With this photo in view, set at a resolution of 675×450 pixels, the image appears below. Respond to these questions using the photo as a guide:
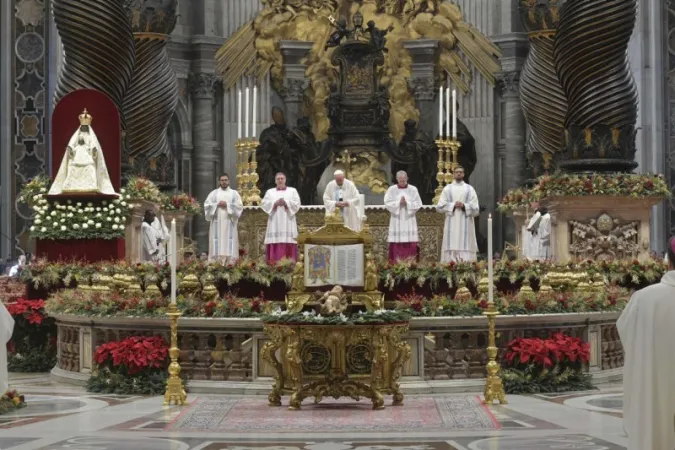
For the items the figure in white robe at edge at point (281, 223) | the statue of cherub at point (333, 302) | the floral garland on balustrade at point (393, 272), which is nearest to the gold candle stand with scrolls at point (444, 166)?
the figure in white robe at edge at point (281, 223)

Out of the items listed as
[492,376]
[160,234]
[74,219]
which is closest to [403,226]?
[160,234]

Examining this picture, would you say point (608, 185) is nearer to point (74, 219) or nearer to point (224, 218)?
point (224, 218)

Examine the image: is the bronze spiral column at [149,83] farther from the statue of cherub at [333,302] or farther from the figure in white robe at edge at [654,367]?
the figure in white robe at edge at [654,367]

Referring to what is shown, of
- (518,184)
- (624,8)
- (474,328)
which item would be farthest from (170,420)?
(518,184)

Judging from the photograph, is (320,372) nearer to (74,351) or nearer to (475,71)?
(74,351)

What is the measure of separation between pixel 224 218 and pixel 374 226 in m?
3.96

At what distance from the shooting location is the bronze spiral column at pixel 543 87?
27312 mm

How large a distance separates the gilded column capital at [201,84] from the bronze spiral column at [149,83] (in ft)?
21.7

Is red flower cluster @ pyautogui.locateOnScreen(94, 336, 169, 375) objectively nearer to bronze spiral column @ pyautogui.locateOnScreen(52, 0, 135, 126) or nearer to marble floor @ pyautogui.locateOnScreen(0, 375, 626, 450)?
marble floor @ pyautogui.locateOnScreen(0, 375, 626, 450)

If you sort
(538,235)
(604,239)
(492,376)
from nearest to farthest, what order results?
1. (492,376)
2. (604,239)
3. (538,235)

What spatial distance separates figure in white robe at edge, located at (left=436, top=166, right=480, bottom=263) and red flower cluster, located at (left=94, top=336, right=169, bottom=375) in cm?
895

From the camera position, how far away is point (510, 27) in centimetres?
3384

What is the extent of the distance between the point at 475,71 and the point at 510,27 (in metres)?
1.29

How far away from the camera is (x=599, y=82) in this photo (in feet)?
66.7
